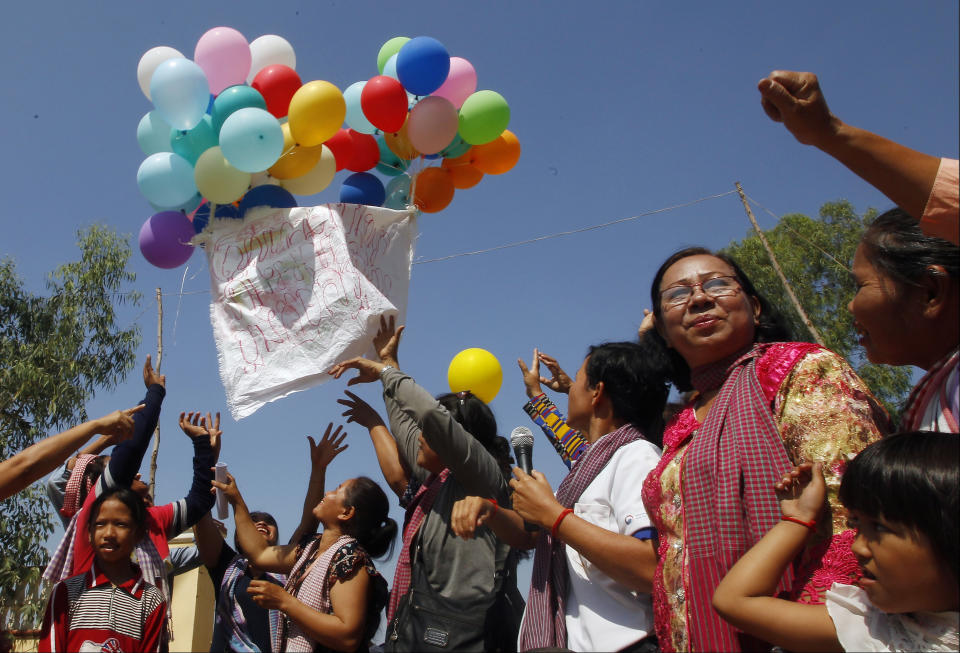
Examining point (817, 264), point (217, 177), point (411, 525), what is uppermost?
point (817, 264)

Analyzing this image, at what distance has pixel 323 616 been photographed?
115 inches

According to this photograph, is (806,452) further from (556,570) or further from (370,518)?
(370,518)

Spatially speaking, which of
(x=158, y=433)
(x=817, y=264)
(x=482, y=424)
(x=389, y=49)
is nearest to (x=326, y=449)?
(x=482, y=424)

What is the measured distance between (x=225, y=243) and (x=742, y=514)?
263 centimetres

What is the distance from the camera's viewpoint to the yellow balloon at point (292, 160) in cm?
356

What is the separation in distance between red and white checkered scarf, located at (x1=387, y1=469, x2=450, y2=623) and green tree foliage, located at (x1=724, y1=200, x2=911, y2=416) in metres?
12.4

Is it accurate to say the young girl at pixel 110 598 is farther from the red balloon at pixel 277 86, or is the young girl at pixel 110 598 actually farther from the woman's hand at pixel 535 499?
the red balloon at pixel 277 86

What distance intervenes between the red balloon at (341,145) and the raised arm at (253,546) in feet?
5.63

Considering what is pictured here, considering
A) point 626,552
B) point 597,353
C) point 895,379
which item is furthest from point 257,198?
point 895,379

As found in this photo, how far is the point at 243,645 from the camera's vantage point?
3.38 metres

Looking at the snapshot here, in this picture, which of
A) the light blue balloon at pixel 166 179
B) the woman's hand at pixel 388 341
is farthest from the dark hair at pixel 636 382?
the light blue balloon at pixel 166 179

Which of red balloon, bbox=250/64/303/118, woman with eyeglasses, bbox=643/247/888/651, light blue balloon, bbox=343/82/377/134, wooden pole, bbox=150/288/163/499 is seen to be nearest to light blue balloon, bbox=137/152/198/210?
red balloon, bbox=250/64/303/118

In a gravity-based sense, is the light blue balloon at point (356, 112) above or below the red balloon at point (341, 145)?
above

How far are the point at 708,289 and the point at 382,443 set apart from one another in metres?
1.95
